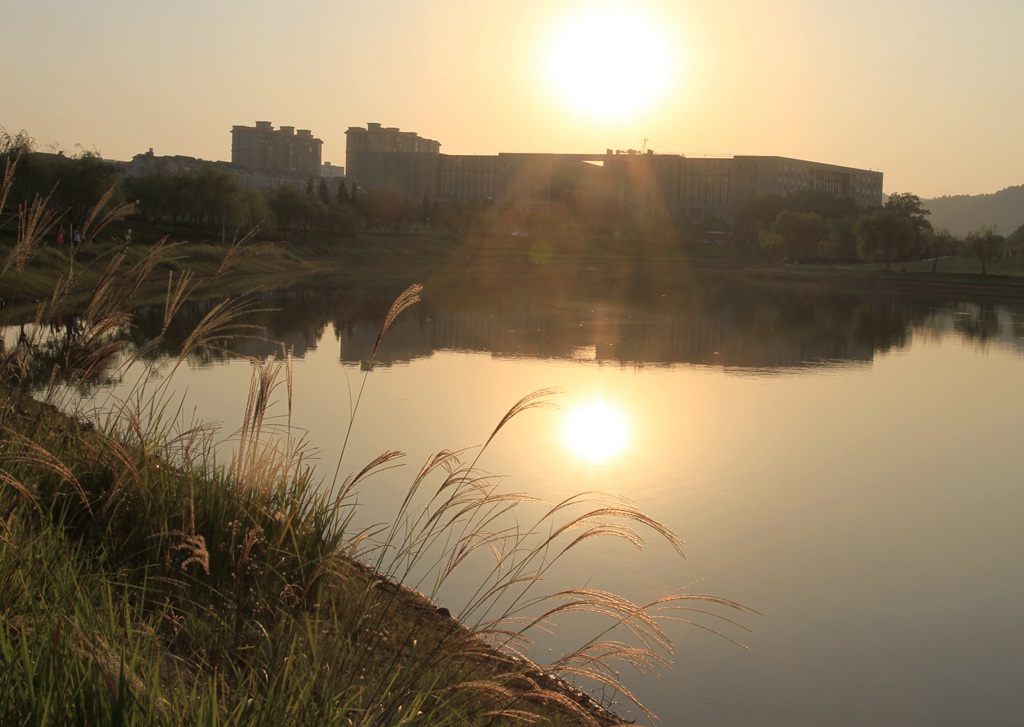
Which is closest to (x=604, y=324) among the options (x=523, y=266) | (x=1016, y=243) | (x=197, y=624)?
(x=197, y=624)

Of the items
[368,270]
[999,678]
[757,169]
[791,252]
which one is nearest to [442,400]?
[999,678]

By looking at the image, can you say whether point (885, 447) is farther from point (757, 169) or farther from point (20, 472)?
point (757, 169)

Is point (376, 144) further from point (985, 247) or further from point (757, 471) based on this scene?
point (757, 471)

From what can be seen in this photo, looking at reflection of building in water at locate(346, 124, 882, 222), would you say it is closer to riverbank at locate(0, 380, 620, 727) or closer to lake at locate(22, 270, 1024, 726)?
lake at locate(22, 270, 1024, 726)

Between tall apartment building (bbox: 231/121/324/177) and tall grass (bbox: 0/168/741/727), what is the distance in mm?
169711

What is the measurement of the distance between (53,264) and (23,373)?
956 inches

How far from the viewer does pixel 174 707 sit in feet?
7.86

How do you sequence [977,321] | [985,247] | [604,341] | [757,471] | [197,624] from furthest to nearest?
1. [985,247]
2. [977,321]
3. [604,341]
4. [757,471]
5. [197,624]

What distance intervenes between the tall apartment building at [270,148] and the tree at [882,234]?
118 metres

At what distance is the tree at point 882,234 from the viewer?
63969 millimetres

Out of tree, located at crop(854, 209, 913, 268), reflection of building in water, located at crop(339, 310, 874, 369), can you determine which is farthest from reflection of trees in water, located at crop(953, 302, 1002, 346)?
tree, located at crop(854, 209, 913, 268)

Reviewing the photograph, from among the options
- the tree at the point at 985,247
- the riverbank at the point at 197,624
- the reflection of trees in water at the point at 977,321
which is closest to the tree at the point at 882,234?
the tree at the point at 985,247

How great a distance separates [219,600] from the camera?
432 centimetres

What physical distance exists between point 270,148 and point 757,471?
172219mm
